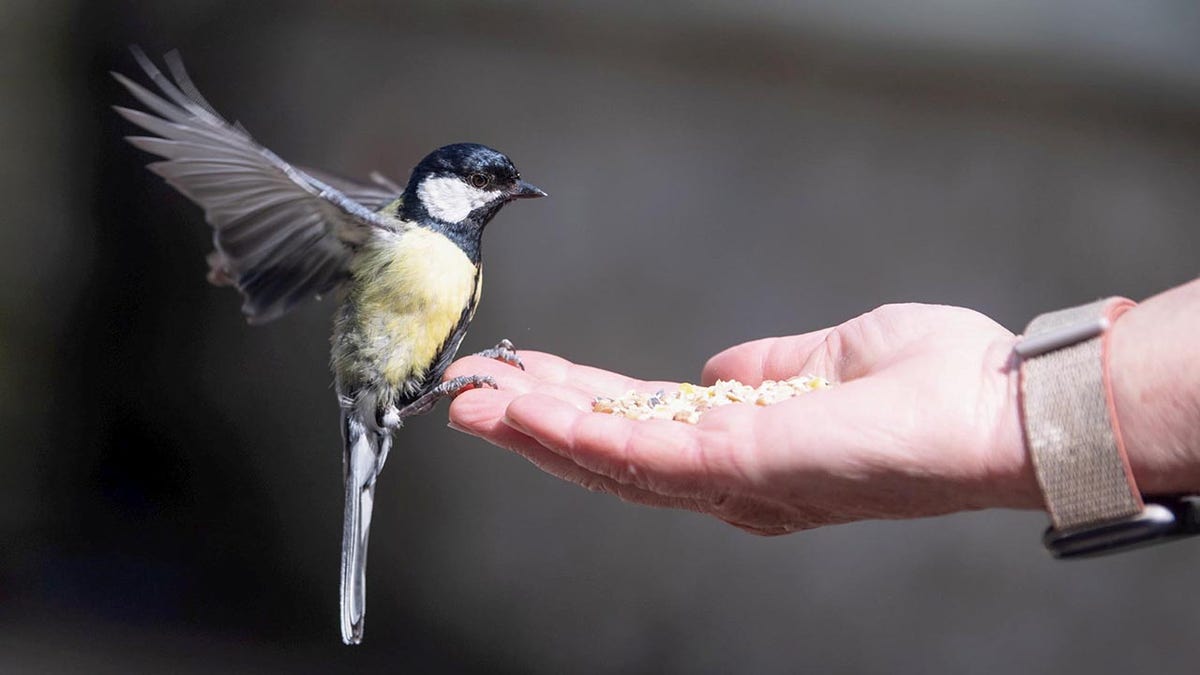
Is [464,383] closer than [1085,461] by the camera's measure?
No

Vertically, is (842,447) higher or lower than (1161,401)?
lower

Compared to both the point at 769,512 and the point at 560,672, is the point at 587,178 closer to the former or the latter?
the point at 560,672

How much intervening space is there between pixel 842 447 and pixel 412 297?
108 cm

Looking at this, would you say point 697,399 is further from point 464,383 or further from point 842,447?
point 842,447

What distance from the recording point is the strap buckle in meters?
1.29

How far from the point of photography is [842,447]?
1.43 metres

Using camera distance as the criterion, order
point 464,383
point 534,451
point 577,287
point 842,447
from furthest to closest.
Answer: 1. point 577,287
2. point 464,383
3. point 534,451
4. point 842,447

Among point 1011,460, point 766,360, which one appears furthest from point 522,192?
point 1011,460

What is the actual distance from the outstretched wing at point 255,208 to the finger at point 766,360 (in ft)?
2.40

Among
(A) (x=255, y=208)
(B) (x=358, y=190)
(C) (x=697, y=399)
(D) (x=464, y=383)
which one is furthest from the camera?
(B) (x=358, y=190)

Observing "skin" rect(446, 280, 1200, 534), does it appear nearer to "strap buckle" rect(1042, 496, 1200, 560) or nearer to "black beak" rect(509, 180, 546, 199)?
"strap buckle" rect(1042, 496, 1200, 560)

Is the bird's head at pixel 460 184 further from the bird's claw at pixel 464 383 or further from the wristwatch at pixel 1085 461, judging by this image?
the wristwatch at pixel 1085 461

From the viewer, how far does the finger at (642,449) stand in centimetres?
148

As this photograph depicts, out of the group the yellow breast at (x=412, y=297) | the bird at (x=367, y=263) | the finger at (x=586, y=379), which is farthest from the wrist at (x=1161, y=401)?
the yellow breast at (x=412, y=297)
